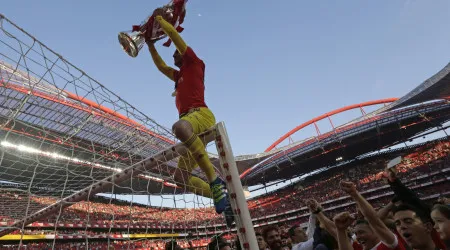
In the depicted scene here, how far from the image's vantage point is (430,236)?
6.93 ft

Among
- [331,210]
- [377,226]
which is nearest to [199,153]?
[377,226]

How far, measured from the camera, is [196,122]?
2990 mm

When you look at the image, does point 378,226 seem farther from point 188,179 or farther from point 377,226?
point 188,179

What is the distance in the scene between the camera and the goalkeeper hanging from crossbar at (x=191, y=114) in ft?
9.42

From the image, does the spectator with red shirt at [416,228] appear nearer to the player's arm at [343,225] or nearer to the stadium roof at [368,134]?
the player's arm at [343,225]

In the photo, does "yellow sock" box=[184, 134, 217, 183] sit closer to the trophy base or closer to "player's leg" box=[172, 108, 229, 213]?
"player's leg" box=[172, 108, 229, 213]

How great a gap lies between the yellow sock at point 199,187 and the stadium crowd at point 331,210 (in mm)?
532

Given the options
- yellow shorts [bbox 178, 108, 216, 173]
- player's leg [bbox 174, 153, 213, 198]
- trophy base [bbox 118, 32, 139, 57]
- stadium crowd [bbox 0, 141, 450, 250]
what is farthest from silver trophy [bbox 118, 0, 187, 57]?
stadium crowd [bbox 0, 141, 450, 250]

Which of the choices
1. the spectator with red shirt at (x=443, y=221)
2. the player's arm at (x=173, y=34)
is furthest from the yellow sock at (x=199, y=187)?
the spectator with red shirt at (x=443, y=221)

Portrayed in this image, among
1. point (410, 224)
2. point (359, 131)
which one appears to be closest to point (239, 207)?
point (410, 224)

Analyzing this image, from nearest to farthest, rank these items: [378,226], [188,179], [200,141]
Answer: [378,226], [200,141], [188,179]

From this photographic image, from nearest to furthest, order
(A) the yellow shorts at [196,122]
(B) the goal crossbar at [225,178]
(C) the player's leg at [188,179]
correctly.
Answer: (B) the goal crossbar at [225,178], (A) the yellow shorts at [196,122], (C) the player's leg at [188,179]

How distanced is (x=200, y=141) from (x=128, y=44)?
1271 mm

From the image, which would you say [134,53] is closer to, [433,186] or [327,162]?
[433,186]
